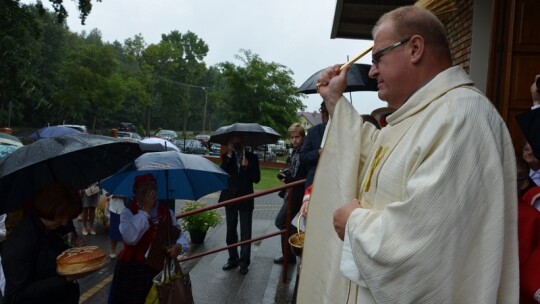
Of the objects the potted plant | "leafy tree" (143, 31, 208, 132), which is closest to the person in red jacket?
the potted plant

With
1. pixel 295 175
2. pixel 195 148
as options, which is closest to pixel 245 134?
pixel 295 175

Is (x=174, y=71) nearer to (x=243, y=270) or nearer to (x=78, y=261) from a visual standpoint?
(x=243, y=270)

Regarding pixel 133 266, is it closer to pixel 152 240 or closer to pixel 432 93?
pixel 152 240

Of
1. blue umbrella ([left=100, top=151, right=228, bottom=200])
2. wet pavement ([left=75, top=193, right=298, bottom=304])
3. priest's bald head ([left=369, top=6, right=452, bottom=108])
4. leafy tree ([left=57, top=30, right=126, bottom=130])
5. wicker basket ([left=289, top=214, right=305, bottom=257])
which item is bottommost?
wet pavement ([left=75, top=193, right=298, bottom=304])

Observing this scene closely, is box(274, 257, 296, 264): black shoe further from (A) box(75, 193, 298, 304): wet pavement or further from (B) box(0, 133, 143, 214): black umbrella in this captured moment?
(B) box(0, 133, 143, 214): black umbrella

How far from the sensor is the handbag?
356 cm

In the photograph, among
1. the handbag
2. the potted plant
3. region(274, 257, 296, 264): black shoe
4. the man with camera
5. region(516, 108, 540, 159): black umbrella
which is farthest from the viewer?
the potted plant

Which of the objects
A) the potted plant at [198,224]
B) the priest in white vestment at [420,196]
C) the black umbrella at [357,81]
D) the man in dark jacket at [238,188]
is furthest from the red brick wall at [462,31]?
the potted plant at [198,224]

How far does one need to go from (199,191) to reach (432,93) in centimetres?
338

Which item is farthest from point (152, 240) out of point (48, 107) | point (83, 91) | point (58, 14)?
point (48, 107)

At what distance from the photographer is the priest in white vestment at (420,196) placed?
132 cm

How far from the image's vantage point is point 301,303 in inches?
72.8

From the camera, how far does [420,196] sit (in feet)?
4.35

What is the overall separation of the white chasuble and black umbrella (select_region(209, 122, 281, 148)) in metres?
5.63
